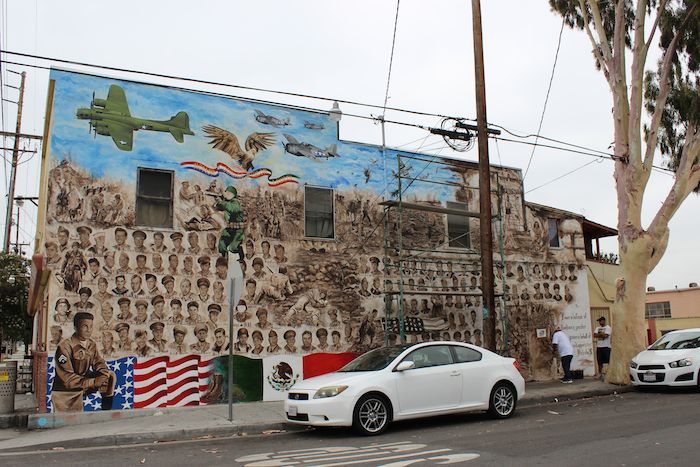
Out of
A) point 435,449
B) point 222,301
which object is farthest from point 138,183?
point 435,449

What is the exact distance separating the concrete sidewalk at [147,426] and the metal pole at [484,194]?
6.77 ft

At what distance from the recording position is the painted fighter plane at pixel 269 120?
14695 mm

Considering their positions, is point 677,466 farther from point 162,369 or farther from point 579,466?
point 162,369

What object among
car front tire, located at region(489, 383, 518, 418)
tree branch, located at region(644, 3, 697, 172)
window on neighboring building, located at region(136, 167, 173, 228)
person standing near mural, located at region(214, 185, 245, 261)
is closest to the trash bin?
window on neighboring building, located at region(136, 167, 173, 228)

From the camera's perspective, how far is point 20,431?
36.3 feet

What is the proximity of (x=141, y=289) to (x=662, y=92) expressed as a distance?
1449 cm

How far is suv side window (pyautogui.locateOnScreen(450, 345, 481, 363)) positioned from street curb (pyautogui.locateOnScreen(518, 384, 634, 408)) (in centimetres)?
293

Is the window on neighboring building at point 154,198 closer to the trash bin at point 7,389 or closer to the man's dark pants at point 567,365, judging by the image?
the trash bin at point 7,389

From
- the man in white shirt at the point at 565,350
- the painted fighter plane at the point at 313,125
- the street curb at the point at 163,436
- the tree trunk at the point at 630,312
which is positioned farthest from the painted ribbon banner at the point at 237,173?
the tree trunk at the point at 630,312

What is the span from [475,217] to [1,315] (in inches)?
1019

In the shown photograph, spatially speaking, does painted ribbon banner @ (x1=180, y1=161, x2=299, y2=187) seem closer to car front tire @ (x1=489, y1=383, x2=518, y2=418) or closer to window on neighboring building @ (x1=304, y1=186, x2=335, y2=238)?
window on neighboring building @ (x1=304, y1=186, x2=335, y2=238)

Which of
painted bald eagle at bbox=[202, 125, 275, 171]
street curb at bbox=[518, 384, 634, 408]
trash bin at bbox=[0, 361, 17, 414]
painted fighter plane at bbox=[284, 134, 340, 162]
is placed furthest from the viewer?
painted fighter plane at bbox=[284, 134, 340, 162]

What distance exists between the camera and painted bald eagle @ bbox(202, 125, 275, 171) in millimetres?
14133

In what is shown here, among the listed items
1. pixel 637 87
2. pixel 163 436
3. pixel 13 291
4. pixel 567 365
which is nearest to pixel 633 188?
pixel 637 87
